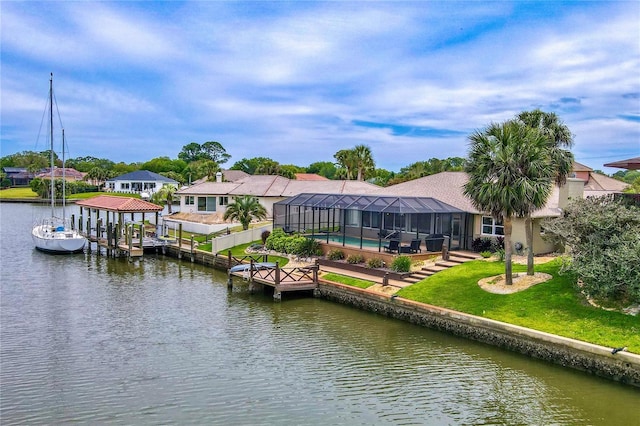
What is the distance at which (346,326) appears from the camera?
1953cm

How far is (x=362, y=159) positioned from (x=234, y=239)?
1052 inches

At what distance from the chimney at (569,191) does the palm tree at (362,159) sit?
33.3m

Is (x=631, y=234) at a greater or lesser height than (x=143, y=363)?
greater

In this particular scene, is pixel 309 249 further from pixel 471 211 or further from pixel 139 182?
pixel 139 182

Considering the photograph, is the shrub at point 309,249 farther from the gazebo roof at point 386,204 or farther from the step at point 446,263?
the step at point 446,263

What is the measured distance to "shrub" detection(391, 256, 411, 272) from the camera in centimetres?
2365

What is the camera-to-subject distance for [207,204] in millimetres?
46531

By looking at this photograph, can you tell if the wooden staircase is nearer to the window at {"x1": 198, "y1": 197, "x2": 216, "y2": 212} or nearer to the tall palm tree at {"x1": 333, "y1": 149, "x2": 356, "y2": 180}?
the window at {"x1": 198, "y1": 197, "x2": 216, "y2": 212}

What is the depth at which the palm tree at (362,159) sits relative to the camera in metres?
57.4

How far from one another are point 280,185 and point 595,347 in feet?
113

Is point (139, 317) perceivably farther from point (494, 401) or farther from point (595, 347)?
point (595, 347)

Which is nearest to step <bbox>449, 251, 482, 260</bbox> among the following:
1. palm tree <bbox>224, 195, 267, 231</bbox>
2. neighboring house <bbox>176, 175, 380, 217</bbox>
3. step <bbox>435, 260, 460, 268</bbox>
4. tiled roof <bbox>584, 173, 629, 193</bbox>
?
step <bbox>435, 260, 460, 268</bbox>

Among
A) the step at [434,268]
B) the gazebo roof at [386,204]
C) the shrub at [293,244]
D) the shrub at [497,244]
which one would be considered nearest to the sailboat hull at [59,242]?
the shrub at [293,244]

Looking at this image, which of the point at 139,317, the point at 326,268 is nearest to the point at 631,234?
the point at 326,268
